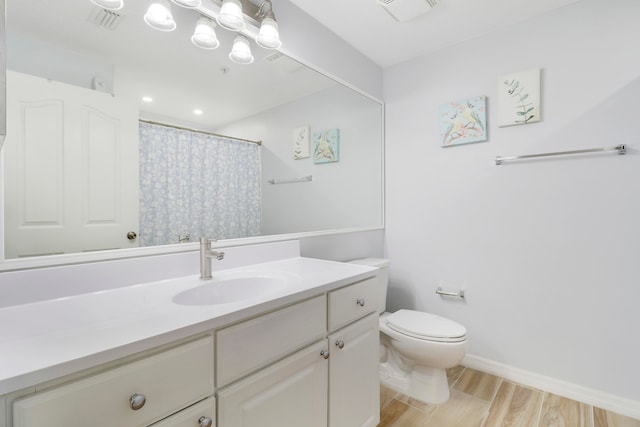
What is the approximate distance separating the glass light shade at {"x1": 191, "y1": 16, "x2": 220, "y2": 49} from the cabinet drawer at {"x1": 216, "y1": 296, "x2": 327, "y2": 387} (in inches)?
47.0

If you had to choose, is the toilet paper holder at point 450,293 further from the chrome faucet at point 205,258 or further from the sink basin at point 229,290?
the chrome faucet at point 205,258

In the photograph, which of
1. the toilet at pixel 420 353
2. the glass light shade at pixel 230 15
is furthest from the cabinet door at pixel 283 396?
the glass light shade at pixel 230 15

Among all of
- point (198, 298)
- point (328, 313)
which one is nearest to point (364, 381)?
point (328, 313)

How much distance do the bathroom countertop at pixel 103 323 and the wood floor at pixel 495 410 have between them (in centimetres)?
102

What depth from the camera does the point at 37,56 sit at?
2.99 feet

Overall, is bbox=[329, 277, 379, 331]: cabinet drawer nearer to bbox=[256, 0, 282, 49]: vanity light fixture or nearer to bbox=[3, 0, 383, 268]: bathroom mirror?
bbox=[3, 0, 383, 268]: bathroom mirror

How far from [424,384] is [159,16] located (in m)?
2.22

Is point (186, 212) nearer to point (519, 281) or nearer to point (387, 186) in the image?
point (387, 186)

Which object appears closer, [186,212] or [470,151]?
[186,212]

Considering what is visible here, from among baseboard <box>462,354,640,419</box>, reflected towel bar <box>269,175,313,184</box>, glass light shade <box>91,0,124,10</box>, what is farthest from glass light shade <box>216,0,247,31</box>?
baseboard <box>462,354,640,419</box>

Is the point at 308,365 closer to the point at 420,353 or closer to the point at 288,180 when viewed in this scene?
the point at 420,353

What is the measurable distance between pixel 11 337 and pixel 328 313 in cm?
86

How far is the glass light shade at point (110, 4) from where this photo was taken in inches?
40.4

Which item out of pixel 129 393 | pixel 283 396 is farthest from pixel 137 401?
pixel 283 396
